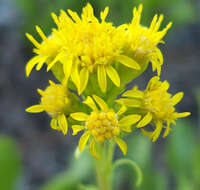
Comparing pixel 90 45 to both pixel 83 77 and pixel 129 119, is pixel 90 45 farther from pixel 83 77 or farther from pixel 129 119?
pixel 129 119

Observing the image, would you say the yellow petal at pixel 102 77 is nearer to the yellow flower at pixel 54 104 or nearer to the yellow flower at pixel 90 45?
the yellow flower at pixel 90 45

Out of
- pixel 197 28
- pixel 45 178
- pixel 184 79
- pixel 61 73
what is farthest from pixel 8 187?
pixel 197 28

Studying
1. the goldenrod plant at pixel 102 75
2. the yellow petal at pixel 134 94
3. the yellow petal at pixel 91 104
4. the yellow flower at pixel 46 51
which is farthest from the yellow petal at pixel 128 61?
the yellow flower at pixel 46 51

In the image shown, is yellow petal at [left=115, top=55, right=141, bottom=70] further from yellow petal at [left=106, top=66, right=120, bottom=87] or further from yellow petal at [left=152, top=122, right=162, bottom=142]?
yellow petal at [left=152, top=122, right=162, bottom=142]

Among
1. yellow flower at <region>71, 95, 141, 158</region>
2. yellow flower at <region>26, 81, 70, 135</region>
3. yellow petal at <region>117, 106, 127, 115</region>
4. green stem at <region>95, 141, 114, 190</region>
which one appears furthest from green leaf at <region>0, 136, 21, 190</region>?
yellow petal at <region>117, 106, 127, 115</region>

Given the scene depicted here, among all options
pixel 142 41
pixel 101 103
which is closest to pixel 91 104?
pixel 101 103

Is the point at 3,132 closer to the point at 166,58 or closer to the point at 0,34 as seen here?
the point at 0,34

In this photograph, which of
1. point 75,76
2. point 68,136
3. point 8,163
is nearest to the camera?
point 75,76
